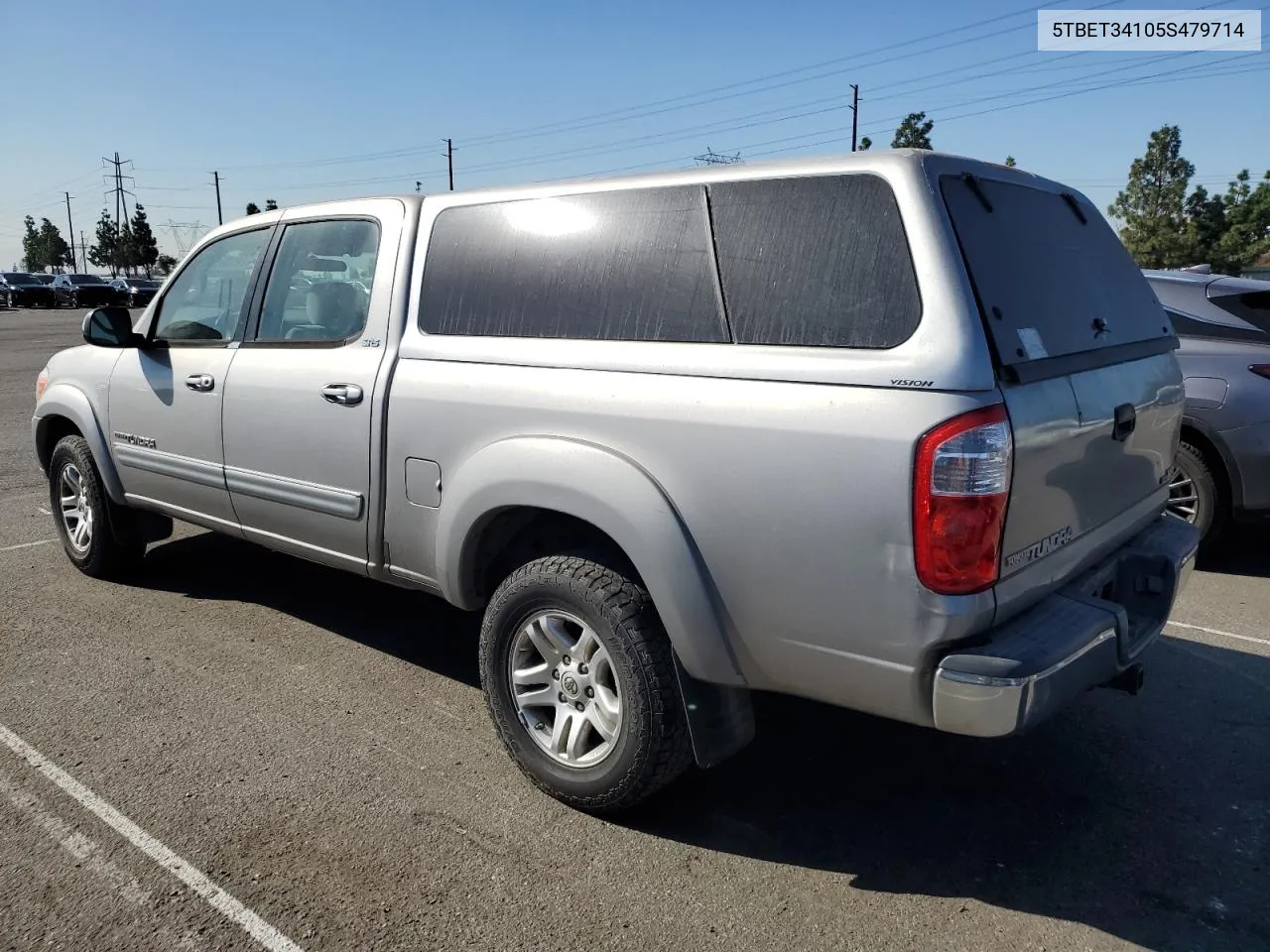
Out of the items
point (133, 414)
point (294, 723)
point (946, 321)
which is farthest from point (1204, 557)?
point (133, 414)

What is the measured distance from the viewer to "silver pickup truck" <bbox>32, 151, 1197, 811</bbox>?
246 cm

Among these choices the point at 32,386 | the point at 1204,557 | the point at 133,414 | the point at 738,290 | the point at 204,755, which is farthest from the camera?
the point at 32,386

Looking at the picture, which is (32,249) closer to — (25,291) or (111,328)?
(25,291)

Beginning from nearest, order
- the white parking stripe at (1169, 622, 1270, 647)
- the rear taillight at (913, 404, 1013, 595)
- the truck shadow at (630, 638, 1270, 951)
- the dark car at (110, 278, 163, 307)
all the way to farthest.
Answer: the rear taillight at (913, 404, 1013, 595) → the truck shadow at (630, 638, 1270, 951) → the white parking stripe at (1169, 622, 1270, 647) → the dark car at (110, 278, 163, 307)

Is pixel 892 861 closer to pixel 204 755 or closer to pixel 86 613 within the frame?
pixel 204 755

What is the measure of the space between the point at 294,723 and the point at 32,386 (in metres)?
14.6

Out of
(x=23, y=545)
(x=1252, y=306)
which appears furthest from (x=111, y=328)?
(x=1252, y=306)

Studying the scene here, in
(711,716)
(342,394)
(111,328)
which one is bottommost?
(711,716)

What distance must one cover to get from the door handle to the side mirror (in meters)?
1.61

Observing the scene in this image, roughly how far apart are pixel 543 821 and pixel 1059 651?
5.34 ft

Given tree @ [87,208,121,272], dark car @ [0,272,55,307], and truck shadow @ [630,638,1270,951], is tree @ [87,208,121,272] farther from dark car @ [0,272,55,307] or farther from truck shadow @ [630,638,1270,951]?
truck shadow @ [630,638,1270,951]

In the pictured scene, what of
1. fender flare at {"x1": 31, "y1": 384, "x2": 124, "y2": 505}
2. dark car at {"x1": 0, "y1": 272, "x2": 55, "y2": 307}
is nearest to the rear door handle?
fender flare at {"x1": 31, "y1": 384, "x2": 124, "y2": 505}

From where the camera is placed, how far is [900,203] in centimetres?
259

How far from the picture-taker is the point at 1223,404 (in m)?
5.54
